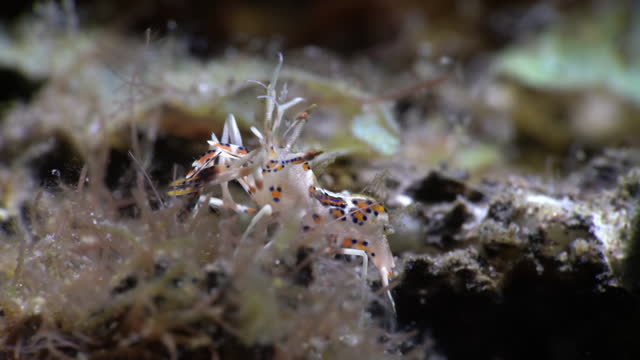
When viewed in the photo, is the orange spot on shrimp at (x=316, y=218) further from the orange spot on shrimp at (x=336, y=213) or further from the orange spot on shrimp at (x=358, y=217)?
the orange spot on shrimp at (x=358, y=217)

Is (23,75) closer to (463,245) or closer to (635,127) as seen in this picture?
(463,245)

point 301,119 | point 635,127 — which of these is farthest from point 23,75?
point 635,127

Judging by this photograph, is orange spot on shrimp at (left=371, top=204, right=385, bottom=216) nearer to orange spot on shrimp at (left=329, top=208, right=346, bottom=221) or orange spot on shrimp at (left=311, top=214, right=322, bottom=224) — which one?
orange spot on shrimp at (left=329, top=208, right=346, bottom=221)

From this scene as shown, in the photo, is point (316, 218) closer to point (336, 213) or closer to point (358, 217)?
point (336, 213)

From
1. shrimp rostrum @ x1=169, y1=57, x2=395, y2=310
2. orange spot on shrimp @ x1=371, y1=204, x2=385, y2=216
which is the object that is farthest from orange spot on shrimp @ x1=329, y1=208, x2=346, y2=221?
orange spot on shrimp @ x1=371, y1=204, x2=385, y2=216

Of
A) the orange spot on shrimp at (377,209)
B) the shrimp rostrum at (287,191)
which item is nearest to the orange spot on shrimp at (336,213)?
the shrimp rostrum at (287,191)

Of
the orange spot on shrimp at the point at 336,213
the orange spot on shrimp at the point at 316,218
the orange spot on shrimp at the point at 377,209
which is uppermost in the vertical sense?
the orange spot on shrimp at the point at 377,209

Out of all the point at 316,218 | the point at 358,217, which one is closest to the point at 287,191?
the point at 316,218

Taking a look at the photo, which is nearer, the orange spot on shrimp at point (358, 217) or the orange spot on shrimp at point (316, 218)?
the orange spot on shrimp at point (316, 218)

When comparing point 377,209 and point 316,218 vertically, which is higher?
point 377,209
